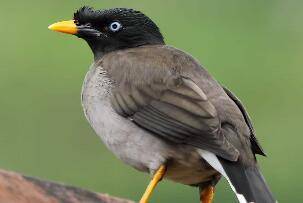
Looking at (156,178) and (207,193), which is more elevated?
(156,178)

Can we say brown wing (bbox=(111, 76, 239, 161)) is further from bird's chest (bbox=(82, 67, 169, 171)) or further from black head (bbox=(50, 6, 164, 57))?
black head (bbox=(50, 6, 164, 57))

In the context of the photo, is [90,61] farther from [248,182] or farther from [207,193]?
[248,182]

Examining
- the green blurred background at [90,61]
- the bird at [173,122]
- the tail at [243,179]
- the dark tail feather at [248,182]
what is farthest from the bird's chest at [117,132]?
the green blurred background at [90,61]

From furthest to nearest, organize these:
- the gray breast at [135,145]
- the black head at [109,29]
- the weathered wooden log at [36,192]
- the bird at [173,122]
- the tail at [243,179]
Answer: the black head at [109,29]
the gray breast at [135,145]
the bird at [173,122]
the tail at [243,179]
the weathered wooden log at [36,192]

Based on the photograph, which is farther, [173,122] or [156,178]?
[156,178]

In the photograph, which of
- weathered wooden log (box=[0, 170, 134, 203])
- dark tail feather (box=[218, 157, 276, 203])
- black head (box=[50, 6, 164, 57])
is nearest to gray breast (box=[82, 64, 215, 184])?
dark tail feather (box=[218, 157, 276, 203])

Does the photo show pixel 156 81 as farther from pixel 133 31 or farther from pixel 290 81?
pixel 290 81

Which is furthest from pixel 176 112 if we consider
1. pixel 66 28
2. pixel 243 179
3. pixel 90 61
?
pixel 90 61

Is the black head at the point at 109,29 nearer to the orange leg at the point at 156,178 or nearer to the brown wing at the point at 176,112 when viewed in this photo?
the brown wing at the point at 176,112
